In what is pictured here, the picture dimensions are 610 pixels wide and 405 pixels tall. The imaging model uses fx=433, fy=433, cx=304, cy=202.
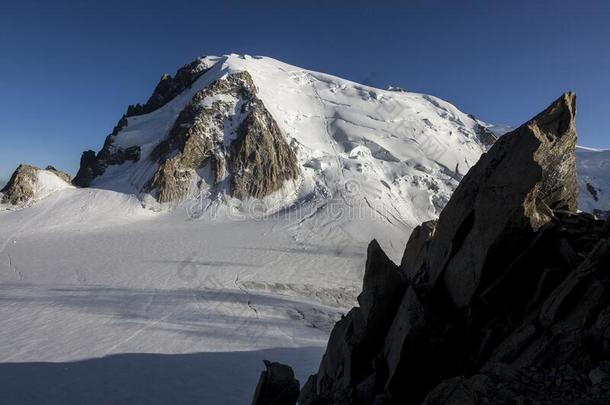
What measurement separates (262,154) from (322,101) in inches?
809

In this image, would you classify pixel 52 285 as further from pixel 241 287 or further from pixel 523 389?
pixel 523 389

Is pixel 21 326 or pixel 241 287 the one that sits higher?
pixel 241 287

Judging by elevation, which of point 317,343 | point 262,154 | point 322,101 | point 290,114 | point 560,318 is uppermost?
point 322,101

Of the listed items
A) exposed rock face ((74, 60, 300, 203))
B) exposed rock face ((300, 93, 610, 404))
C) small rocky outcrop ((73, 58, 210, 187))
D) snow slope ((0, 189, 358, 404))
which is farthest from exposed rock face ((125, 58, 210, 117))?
exposed rock face ((300, 93, 610, 404))

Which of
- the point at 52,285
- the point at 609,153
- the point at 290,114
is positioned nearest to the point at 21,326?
the point at 52,285

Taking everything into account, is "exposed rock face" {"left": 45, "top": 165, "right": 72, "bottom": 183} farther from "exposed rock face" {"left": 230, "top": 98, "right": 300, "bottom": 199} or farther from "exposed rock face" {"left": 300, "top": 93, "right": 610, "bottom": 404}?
"exposed rock face" {"left": 300, "top": 93, "right": 610, "bottom": 404}

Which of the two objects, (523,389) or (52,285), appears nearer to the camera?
(523,389)

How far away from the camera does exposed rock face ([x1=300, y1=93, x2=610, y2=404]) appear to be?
21.7 ft

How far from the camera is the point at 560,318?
7.18 m

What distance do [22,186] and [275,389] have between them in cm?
5200

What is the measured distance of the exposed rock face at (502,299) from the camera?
661 cm

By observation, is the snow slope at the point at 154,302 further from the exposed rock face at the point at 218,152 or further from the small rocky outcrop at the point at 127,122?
the small rocky outcrop at the point at 127,122

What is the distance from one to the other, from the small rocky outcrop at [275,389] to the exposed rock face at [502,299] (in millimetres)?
1365

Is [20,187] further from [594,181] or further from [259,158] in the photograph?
[594,181]
